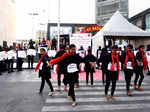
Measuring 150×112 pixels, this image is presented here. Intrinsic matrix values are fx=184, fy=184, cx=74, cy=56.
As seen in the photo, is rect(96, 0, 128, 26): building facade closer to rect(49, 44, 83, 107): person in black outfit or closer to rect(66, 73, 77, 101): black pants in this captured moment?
rect(49, 44, 83, 107): person in black outfit

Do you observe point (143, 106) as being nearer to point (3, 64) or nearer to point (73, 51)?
point (73, 51)

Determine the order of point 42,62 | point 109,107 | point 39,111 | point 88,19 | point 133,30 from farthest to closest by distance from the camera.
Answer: point 88,19, point 133,30, point 42,62, point 109,107, point 39,111

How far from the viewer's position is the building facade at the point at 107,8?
1596 inches

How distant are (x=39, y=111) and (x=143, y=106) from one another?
309 centimetres

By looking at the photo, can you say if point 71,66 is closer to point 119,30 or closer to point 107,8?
point 119,30

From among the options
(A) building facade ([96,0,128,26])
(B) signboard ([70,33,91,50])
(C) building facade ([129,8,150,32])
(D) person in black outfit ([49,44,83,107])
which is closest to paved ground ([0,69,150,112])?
(D) person in black outfit ([49,44,83,107])

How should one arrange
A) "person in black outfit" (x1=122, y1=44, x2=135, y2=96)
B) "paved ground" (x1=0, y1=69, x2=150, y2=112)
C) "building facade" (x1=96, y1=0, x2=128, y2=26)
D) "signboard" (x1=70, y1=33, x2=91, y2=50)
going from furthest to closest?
"building facade" (x1=96, y1=0, x2=128, y2=26), "signboard" (x1=70, y1=33, x2=91, y2=50), "person in black outfit" (x1=122, y1=44, x2=135, y2=96), "paved ground" (x1=0, y1=69, x2=150, y2=112)

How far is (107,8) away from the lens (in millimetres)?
45281

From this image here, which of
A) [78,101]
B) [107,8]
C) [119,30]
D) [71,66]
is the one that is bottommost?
[78,101]

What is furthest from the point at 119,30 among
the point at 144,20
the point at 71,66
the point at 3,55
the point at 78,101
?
the point at 144,20

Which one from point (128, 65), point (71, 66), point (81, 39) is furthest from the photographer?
point (81, 39)

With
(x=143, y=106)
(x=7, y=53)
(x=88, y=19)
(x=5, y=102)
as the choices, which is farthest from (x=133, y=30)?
(x=88, y=19)

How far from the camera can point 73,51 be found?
5.63 meters

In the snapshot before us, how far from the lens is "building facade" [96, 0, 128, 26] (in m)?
40.5
